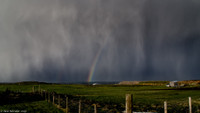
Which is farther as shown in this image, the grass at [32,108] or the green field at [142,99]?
the green field at [142,99]

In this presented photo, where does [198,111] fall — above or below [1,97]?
below

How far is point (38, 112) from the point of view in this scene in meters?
26.3

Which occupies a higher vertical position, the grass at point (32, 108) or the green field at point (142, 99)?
the green field at point (142, 99)

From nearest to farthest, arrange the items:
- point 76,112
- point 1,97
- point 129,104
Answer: point 129,104
point 76,112
point 1,97

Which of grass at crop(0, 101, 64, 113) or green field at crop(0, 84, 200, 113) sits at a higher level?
green field at crop(0, 84, 200, 113)

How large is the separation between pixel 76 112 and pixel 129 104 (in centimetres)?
1597

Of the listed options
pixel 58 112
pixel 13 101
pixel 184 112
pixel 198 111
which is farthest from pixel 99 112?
pixel 13 101

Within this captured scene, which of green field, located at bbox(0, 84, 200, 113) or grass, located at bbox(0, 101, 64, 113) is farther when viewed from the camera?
green field, located at bbox(0, 84, 200, 113)

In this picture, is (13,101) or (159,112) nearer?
(159,112)

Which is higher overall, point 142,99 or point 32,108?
point 142,99

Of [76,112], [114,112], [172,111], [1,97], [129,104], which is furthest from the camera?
[1,97]

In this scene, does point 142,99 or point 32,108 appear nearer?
point 32,108

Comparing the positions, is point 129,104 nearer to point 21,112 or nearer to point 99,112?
point 99,112

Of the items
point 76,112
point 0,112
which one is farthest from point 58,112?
point 0,112
